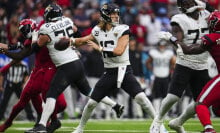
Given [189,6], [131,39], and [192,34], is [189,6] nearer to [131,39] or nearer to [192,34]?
[192,34]

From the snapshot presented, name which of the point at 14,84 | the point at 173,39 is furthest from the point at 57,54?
the point at 14,84

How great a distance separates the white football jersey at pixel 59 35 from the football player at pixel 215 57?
1.55m

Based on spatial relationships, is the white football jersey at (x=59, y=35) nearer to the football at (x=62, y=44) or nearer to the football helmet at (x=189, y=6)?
Result: the football at (x=62, y=44)

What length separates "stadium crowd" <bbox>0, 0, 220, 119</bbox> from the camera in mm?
13844

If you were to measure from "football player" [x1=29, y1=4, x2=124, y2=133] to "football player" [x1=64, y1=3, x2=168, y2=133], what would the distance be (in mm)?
247

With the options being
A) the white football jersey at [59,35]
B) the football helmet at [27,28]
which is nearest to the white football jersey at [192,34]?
the white football jersey at [59,35]

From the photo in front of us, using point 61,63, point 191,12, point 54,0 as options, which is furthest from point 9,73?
point 191,12

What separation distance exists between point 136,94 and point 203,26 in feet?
4.03

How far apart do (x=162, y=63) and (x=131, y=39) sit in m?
0.83

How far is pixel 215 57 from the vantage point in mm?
7699

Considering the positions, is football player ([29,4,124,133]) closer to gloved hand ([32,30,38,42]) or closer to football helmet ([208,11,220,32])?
gloved hand ([32,30,38,42])

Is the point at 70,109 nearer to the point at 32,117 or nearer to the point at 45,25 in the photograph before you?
the point at 32,117

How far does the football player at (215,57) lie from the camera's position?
7.37 meters

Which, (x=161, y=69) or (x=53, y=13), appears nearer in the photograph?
(x=53, y=13)
